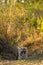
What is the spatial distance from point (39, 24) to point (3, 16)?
1.89m

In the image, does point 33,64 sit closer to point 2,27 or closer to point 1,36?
point 1,36

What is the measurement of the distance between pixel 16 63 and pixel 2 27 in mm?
4520

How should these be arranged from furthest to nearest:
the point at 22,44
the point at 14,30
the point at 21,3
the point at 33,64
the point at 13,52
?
the point at 21,3 → the point at 14,30 → the point at 22,44 → the point at 13,52 → the point at 33,64

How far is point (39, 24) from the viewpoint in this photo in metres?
15.4

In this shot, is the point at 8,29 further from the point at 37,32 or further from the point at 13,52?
the point at 13,52

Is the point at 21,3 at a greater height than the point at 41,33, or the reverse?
the point at 21,3

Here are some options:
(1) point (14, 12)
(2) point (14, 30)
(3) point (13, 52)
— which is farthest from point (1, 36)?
(1) point (14, 12)

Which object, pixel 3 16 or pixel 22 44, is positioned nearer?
pixel 22 44

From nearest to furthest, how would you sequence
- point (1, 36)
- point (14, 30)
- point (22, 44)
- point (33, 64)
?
point (33, 64) → point (1, 36) → point (22, 44) → point (14, 30)

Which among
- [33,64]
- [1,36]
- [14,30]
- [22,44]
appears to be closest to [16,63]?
[33,64]

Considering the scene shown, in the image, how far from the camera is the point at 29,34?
50.1 ft

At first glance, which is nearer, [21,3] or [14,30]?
[14,30]

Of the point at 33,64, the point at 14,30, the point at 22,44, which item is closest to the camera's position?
the point at 33,64

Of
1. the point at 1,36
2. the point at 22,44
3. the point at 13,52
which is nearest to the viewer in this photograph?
the point at 13,52
